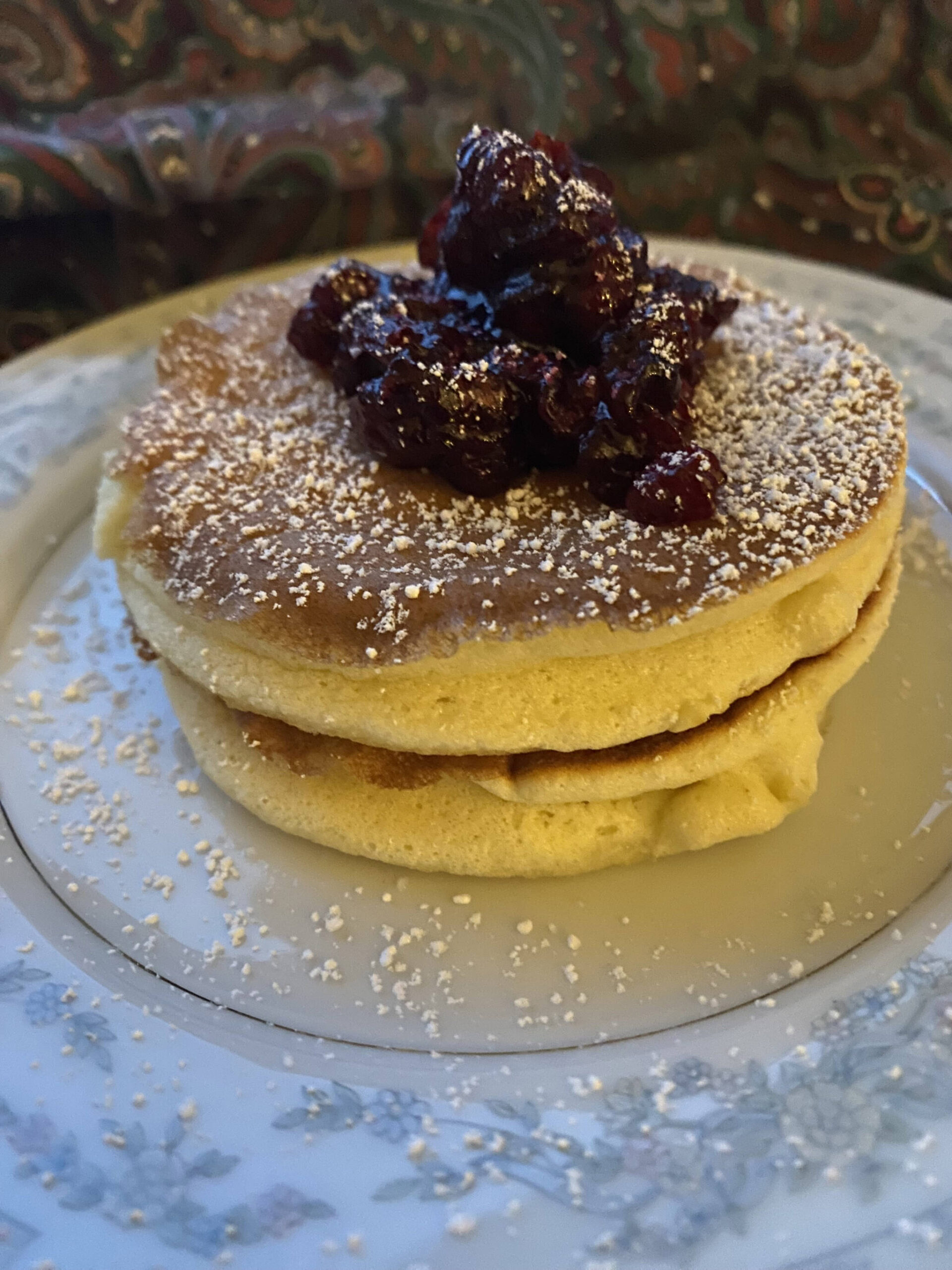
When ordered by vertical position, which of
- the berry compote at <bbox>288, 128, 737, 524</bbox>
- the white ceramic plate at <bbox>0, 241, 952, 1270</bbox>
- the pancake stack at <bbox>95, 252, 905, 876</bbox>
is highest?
the berry compote at <bbox>288, 128, 737, 524</bbox>

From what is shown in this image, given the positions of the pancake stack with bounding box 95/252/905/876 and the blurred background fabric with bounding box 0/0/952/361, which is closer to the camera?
the pancake stack with bounding box 95/252/905/876

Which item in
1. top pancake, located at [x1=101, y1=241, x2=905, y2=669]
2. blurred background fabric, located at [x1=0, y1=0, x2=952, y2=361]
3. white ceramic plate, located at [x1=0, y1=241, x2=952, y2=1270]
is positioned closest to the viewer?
white ceramic plate, located at [x1=0, y1=241, x2=952, y2=1270]

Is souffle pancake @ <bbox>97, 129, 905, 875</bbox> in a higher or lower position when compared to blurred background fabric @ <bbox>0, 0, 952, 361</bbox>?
lower

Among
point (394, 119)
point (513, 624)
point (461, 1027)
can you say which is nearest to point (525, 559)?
point (513, 624)

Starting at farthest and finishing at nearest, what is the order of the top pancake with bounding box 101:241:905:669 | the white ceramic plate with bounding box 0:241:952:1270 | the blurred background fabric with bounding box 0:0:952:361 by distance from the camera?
the blurred background fabric with bounding box 0:0:952:361, the top pancake with bounding box 101:241:905:669, the white ceramic plate with bounding box 0:241:952:1270

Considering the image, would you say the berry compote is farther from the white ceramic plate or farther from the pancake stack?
the white ceramic plate

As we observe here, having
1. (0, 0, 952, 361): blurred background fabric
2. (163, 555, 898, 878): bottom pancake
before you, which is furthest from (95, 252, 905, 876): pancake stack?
(0, 0, 952, 361): blurred background fabric

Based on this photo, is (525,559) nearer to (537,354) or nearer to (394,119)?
(537,354)

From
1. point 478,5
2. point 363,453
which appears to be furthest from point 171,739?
point 478,5
